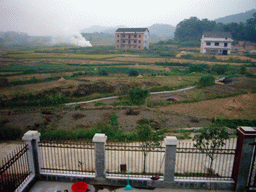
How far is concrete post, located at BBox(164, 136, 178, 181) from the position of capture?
265 inches

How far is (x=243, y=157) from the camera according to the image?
6605 millimetres

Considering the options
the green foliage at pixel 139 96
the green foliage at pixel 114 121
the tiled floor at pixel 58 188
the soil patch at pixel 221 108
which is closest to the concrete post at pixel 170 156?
the tiled floor at pixel 58 188

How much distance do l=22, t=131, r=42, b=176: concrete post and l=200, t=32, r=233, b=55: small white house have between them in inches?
2452

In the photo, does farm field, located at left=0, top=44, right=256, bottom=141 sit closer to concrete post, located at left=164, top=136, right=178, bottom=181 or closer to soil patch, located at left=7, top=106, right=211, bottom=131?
soil patch, located at left=7, top=106, right=211, bottom=131

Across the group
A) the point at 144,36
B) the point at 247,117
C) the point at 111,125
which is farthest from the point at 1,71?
the point at 144,36

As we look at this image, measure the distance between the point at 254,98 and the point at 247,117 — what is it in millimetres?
6536

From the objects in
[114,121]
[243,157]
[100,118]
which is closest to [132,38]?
[100,118]

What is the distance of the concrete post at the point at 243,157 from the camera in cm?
643

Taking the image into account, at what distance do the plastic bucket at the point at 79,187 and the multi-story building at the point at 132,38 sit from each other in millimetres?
66898

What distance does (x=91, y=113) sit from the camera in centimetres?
1753

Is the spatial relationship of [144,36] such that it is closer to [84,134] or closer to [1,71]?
[1,71]

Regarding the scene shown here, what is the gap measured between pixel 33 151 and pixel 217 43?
63.3 metres

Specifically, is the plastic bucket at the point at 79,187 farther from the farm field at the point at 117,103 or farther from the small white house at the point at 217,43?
the small white house at the point at 217,43

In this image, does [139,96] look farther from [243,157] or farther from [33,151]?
[243,157]
